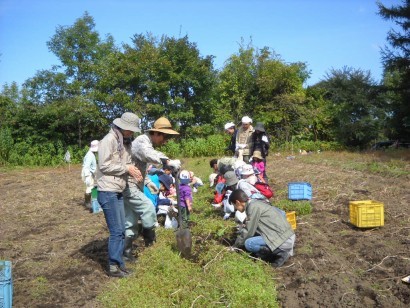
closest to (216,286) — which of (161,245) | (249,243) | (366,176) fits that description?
(249,243)

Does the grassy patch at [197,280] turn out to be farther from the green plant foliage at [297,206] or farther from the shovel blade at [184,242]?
the green plant foliage at [297,206]

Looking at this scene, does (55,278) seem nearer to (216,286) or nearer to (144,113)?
(216,286)

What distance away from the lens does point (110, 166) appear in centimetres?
448

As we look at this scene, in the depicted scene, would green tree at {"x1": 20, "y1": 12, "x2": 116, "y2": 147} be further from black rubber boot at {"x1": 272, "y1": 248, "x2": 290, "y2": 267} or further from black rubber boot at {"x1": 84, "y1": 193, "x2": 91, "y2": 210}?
black rubber boot at {"x1": 272, "y1": 248, "x2": 290, "y2": 267}

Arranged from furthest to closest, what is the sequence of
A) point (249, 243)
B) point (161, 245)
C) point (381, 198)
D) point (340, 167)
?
point (340, 167), point (381, 198), point (161, 245), point (249, 243)

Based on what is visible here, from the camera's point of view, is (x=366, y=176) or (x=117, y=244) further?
(x=366, y=176)

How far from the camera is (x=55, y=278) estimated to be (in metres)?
4.64

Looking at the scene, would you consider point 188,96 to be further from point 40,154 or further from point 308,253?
point 308,253

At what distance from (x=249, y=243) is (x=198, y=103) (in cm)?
1738

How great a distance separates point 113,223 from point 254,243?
1693 mm

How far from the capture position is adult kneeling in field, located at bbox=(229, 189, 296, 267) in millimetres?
4715

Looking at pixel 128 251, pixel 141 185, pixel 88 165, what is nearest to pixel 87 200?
pixel 88 165

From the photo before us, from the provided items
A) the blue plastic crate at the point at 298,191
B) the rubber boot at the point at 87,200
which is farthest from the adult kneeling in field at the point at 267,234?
the rubber boot at the point at 87,200

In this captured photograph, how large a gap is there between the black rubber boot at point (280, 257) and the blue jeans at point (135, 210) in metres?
1.60
